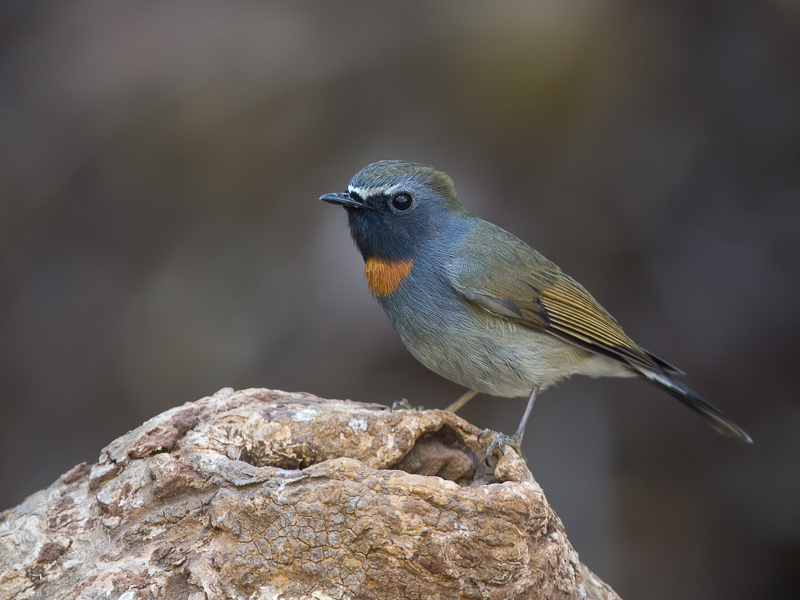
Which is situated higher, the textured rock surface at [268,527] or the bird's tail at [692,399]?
the textured rock surface at [268,527]

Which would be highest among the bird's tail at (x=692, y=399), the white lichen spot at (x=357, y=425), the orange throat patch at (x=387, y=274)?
the orange throat patch at (x=387, y=274)

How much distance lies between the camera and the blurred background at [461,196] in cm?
768

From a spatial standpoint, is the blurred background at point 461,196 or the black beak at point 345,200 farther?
the blurred background at point 461,196

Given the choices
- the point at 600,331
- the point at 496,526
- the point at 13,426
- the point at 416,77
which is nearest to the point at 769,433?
the point at 600,331

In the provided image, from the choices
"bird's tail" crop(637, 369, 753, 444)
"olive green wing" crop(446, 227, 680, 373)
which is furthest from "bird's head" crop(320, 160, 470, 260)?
"bird's tail" crop(637, 369, 753, 444)

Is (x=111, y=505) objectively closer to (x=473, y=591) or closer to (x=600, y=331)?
(x=473, y=591)

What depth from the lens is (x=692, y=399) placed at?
574cm

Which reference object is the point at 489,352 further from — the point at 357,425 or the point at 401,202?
the point at 357,425

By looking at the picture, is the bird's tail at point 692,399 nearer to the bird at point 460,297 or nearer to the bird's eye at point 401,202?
the bird at point 460,297

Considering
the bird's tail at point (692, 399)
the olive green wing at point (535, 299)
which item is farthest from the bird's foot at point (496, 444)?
the bird's tail at point (692, 399)

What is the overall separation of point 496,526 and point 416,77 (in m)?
5.61

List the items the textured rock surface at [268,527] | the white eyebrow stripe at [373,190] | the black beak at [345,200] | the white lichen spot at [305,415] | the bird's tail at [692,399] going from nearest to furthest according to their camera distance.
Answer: the textured rock surface at [268,527] → the white lichen spot at [305,415] → the black beak at [345,200] → the white eyebrow stripe at [373,190] → the bird's tail at [692,399]

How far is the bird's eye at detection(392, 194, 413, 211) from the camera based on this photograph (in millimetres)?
5184

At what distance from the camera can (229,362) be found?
7703mm
